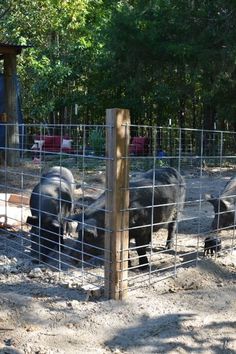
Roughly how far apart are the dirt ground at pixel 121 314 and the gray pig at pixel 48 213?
0.43 meters

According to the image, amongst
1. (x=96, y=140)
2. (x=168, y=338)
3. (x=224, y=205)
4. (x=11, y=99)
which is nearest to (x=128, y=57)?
(x=96, y=140)

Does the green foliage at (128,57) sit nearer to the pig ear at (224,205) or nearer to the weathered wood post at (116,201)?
the pig ear at (224,205)

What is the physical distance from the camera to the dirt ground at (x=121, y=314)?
364 cm

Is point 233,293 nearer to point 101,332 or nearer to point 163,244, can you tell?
point 101,332

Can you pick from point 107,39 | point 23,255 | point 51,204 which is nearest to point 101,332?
point 23,255

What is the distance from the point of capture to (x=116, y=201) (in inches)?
165

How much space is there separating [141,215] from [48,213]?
1035 mm

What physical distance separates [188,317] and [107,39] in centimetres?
1353

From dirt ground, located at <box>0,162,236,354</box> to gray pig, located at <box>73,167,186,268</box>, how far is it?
42 centimetres

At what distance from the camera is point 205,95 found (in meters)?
17.2

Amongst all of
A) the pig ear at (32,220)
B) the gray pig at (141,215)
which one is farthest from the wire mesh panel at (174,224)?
the pig ear at (32,220)

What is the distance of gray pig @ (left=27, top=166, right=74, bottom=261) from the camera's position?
221 inches

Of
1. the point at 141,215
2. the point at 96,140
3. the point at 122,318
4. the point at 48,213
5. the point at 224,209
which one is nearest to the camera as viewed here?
the point at 122,318

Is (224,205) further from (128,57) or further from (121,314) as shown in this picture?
(128,57)
